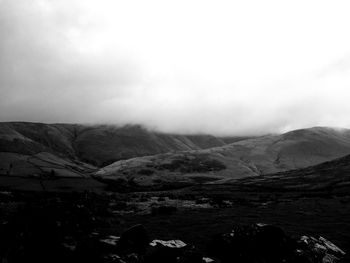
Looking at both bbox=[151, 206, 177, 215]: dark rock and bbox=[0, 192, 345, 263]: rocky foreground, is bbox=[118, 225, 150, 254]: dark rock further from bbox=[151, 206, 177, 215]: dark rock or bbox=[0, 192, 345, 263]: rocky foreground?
bbox=[151, 206, 177, 215]: dark rock

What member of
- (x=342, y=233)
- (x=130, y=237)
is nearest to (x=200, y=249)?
(x=130, y=237)

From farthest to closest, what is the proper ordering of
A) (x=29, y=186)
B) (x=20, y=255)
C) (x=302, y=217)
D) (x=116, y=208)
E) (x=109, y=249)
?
(x=29, y=186), (x=116, y=208), (x=302, y=217), (x=109, y=249), (x=20, y=255)

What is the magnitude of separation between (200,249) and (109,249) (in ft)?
31.5

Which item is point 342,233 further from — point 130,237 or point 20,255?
point 20,255

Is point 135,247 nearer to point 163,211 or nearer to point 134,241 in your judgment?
point 134,241

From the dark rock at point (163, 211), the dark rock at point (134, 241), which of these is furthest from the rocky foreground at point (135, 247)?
the dark rock at point (163, 211)

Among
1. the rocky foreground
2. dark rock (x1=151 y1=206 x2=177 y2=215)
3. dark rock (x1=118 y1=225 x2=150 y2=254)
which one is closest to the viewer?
the rocky foreground

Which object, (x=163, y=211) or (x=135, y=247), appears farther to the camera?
(x=163, y=211)

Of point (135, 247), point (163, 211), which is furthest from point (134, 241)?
point (163, 211)

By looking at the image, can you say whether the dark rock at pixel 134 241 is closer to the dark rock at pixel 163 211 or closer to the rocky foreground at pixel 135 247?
Answer: the rocky foreground at pixel 135 247

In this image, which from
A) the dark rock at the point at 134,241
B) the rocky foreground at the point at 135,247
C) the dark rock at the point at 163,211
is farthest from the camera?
the dark rock at the point at 163,211

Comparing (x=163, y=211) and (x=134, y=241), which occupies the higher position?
(x=134, y=241)

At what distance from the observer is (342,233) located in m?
48.5

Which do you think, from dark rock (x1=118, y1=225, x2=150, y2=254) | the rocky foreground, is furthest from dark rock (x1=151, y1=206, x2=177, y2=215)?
dark rock (x1=118, y1=225, x2=150, y2=254)
